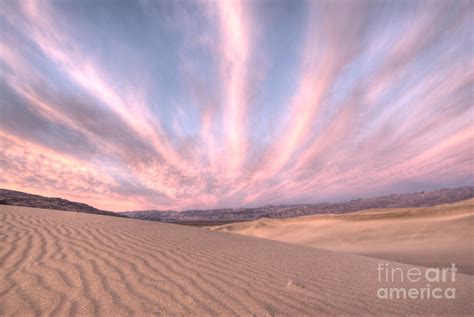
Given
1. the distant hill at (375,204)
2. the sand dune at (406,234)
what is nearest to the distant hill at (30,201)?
the sand dune at (406,234)

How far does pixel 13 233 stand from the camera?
5.48 metres

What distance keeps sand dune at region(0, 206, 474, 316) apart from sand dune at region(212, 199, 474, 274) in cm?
481

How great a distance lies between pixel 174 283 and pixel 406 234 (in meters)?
15.1

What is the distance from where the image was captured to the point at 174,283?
3.42 metres

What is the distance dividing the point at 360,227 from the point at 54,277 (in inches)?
787

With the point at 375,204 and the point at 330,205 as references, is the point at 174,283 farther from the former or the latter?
the point at 330,205

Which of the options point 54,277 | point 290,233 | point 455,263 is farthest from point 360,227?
point 54,277

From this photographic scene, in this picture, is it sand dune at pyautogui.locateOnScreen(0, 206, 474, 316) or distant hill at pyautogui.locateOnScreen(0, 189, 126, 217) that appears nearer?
sand dune at pyautogui.locateOnScreen(0, 206, 474, 316)

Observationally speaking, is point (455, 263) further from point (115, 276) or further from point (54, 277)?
point (54, 277)

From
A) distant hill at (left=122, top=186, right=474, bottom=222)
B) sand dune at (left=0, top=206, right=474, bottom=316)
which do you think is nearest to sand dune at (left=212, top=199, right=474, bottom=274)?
sand dune at (left=0, top=206, right=474, bottom=316)

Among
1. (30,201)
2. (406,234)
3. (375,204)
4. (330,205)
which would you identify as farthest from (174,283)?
(330,205)

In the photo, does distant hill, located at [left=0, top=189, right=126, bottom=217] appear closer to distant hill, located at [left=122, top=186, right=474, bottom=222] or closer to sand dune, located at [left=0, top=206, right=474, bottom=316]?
sand dune, located at [left=0, top=206, right=474, bottom=316]

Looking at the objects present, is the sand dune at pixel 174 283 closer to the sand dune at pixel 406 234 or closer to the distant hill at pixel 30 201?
the sand dune at pixel 406 234

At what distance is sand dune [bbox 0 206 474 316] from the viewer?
9.21ft
